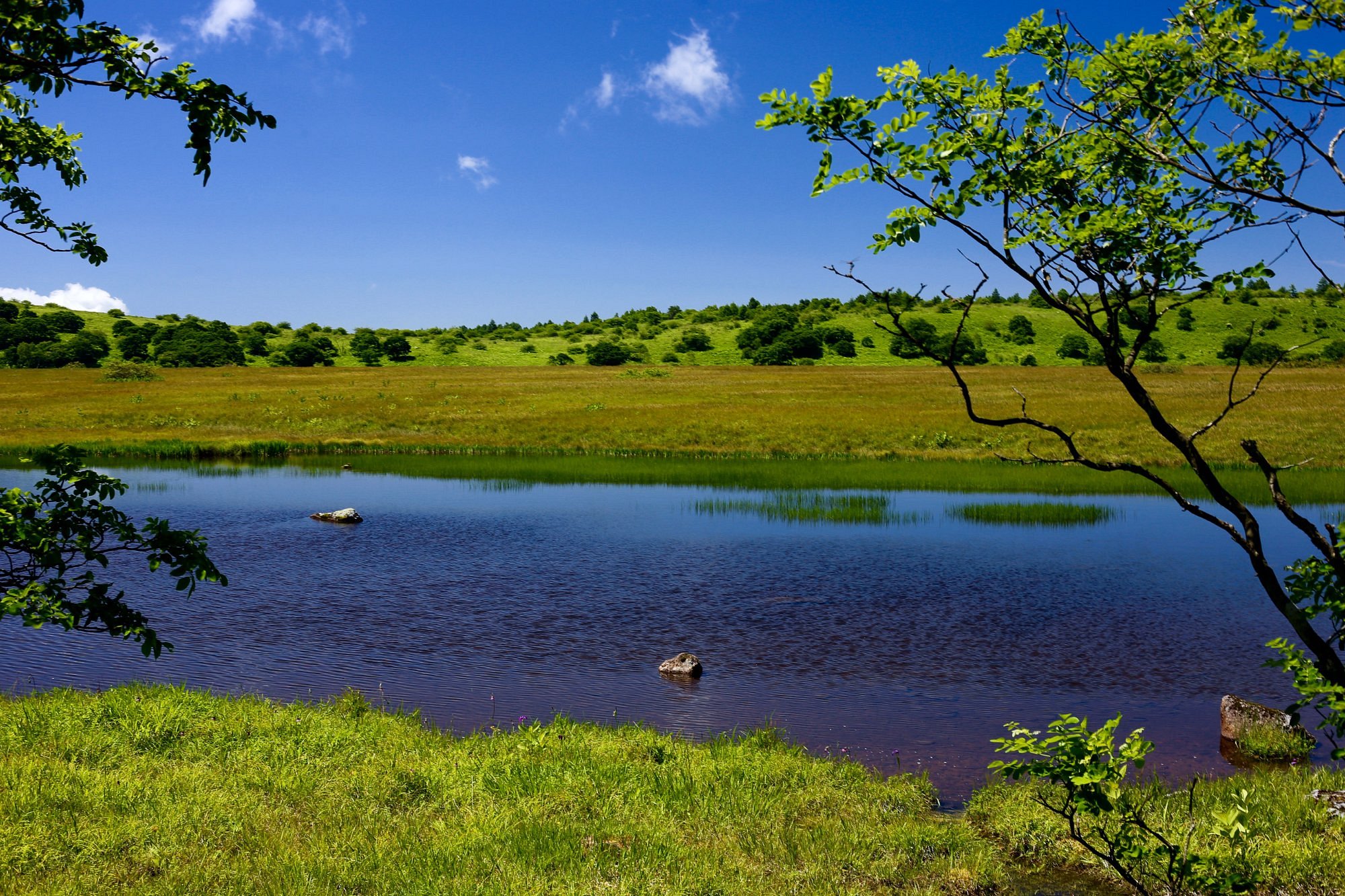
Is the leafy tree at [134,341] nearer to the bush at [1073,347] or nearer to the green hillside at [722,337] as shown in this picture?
the green hillside at [722,337]

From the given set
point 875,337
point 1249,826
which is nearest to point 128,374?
point 875,337

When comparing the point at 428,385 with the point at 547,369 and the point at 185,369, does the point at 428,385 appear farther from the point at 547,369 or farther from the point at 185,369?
the point at 185,369

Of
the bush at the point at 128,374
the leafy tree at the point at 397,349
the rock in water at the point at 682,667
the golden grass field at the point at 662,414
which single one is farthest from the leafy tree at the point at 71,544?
the leafy tree at the point at 397,349

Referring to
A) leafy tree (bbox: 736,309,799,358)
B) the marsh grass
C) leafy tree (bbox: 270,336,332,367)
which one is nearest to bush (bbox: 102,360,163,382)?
leafy tree (bbox: 270,336,332,367)

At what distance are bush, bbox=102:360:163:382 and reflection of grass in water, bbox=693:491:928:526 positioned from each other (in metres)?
86.2

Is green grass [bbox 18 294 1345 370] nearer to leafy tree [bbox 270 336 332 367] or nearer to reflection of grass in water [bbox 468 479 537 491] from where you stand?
leafy tree [bbox 270 336 332 367]

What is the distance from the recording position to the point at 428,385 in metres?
93.2

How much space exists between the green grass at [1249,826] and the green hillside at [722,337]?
354 ft

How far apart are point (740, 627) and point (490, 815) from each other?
10.6 meters

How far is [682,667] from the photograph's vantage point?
51.3 ft

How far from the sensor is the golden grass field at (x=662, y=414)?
56219mm

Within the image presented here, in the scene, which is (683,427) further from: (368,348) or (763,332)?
(368,348)

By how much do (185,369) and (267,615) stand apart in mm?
111975

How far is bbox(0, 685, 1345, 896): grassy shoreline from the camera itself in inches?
308
